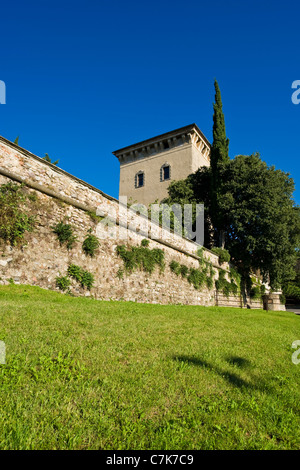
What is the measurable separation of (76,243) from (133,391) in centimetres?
727

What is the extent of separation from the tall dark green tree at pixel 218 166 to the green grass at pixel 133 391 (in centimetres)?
1757

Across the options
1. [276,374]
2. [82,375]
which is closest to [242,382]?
[276,374]

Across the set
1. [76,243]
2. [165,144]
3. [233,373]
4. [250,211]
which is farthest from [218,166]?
[233,373]

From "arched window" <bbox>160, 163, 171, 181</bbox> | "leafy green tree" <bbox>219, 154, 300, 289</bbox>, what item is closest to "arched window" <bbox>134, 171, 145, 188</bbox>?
"arched window" <bbox>160, 163, 171, 181</bbox>

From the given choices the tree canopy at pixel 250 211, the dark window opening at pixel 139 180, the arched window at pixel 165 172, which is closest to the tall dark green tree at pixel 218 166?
the tree canopy at pixel 250 211

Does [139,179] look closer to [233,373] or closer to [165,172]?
[165,172]

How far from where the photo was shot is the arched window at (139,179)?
30.8 meters

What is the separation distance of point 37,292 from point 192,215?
17384 mm

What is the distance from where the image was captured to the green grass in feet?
6.44

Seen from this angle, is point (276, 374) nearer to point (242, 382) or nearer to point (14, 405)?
point (242, 382)

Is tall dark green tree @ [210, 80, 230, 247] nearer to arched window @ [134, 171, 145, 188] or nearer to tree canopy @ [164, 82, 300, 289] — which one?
tree canopy @ [164, 82, 300, 289]

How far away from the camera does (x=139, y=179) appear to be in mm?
31250

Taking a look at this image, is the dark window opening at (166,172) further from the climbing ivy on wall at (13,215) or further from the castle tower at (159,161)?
the climbing ivy on wall at (13,215)

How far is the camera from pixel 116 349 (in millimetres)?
3582
